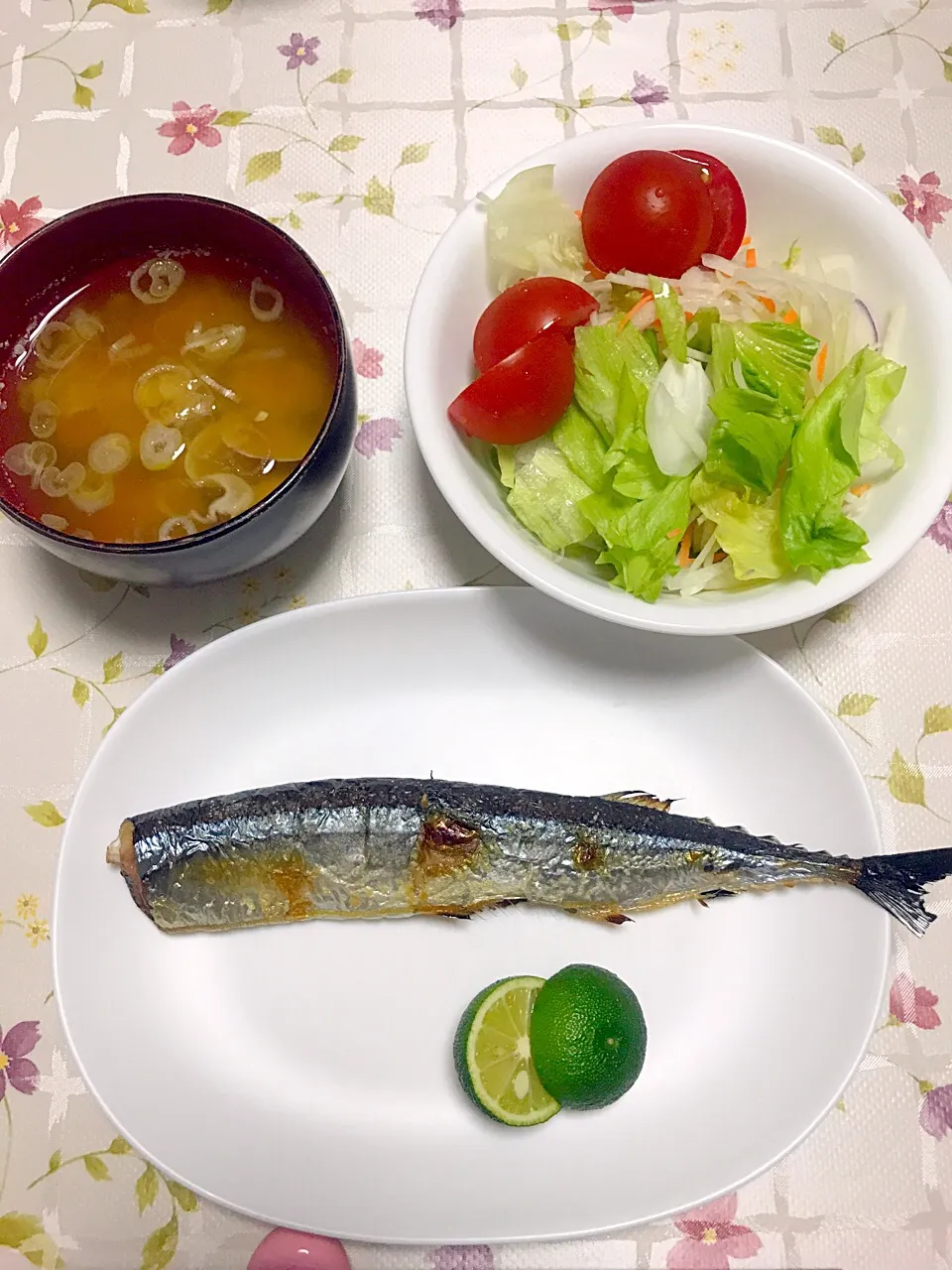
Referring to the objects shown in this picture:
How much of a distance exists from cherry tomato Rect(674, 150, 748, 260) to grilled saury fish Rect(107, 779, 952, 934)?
80 centimetres

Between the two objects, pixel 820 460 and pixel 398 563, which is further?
pixel 398 563

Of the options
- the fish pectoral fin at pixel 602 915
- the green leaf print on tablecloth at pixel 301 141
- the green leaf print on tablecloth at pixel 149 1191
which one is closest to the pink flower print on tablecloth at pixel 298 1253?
the green leaf print on tablecloth at pixel 149 1191

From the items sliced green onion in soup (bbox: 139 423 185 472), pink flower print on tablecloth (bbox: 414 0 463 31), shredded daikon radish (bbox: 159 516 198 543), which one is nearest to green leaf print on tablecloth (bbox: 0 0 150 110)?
pink flower print on tablecloth (bbox: 414 0 463 31)

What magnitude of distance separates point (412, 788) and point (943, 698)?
842mm

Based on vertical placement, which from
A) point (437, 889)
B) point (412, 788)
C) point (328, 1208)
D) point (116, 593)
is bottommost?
point (328, 1208)

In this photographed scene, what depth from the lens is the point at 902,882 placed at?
127 centimetres

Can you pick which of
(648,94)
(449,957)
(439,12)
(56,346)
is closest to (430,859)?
(449,957)

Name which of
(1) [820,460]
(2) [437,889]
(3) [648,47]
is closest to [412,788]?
(2) [437,889]

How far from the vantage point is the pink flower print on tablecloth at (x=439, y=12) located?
1688mm

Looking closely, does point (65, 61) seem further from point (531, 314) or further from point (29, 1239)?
point (29, 1239)

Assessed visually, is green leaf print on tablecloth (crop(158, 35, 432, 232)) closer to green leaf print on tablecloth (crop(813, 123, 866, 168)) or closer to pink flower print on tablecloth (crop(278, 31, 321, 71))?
pink flower print on tablecloth (crop(278, 31, 321, 71))

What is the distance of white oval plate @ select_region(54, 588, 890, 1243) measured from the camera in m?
1.22

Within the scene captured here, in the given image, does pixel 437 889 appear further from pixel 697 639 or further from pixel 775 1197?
pixel 775 1197

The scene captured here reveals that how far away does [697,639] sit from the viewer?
1304 mm
